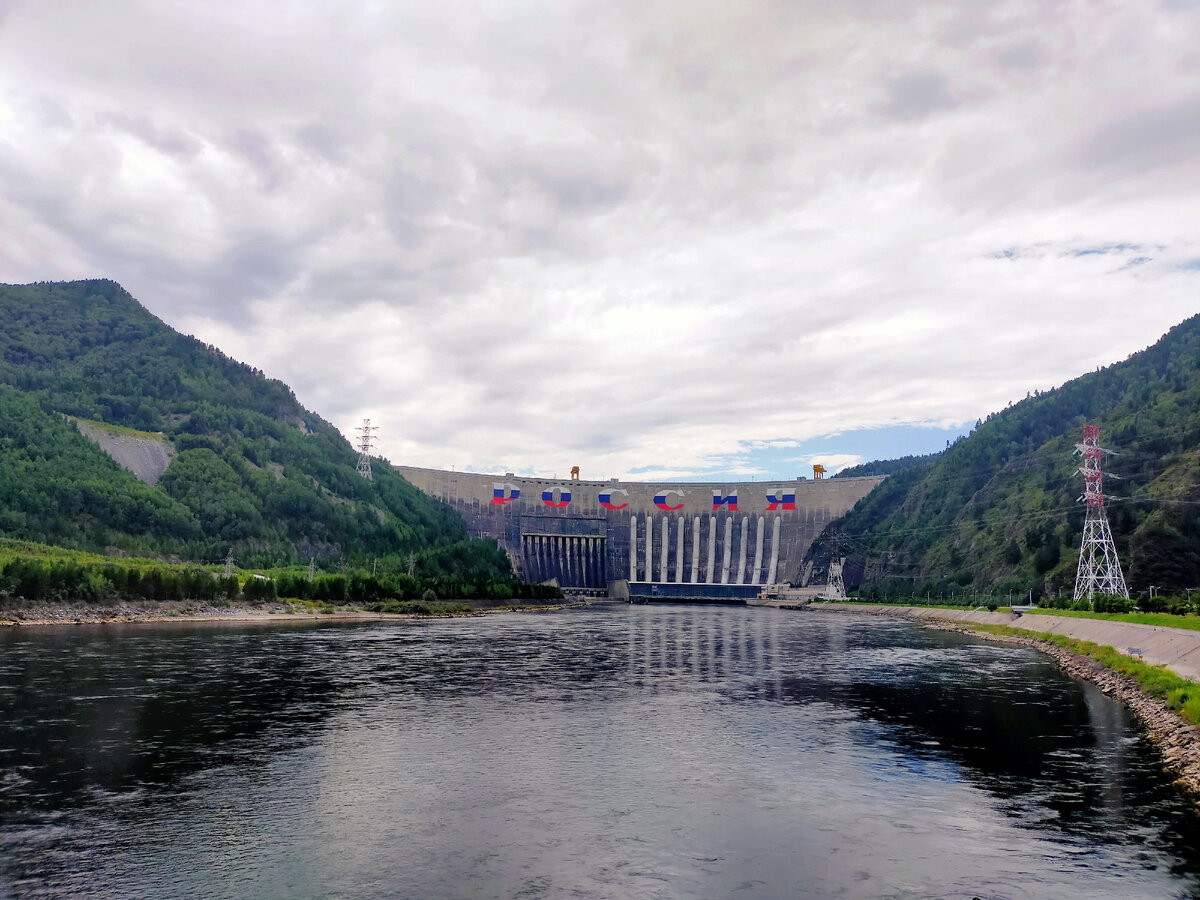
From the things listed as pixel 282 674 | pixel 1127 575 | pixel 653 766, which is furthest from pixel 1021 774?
pixel 1127 575

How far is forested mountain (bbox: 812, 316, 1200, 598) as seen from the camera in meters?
104

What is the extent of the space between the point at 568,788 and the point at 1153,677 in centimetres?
3248

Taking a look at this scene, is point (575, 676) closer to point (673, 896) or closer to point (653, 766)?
point (653, 766)

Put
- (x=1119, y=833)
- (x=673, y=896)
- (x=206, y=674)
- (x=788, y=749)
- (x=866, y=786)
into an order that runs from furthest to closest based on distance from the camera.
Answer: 1. (x=206, y=674)
2. (x=788, y=749)
3. (x=866, y=786)
4. (x=1119, y=833)
5. (x=673, y=896)

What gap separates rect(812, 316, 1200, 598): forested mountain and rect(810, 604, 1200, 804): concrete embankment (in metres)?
22.7

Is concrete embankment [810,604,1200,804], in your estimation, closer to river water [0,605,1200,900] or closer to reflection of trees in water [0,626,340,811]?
river water [0,605,1200,900]

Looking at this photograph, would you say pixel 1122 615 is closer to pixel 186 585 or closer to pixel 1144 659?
pixel 1144 659

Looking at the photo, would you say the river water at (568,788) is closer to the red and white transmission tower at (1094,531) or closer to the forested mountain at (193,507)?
the red and white transmission tower at (1094,531)

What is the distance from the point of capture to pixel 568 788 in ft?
84.6

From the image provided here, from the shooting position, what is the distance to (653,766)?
28.9 metres

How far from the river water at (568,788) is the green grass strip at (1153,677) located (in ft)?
6.92

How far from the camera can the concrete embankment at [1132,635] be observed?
43.5 meters

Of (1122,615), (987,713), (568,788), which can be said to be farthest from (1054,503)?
(568,788)

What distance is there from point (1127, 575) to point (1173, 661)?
68.7 metres
